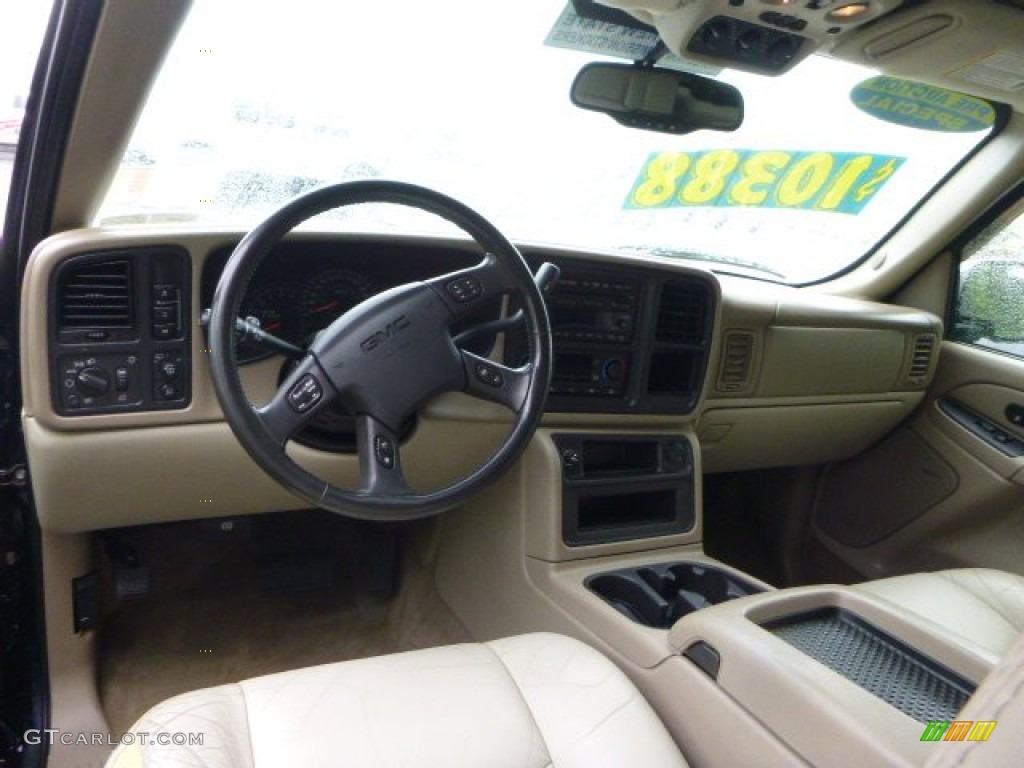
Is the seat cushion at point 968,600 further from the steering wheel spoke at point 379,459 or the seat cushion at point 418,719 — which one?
the steering wheel spoke at point 379,459

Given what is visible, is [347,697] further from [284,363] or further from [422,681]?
[284,363]

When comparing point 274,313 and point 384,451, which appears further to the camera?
point 274,313

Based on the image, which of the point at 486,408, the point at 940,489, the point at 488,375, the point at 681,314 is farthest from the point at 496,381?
the point at 940,489

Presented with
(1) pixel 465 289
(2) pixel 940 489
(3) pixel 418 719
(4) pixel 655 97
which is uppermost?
(4) pixel 655 97

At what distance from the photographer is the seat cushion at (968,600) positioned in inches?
66.7

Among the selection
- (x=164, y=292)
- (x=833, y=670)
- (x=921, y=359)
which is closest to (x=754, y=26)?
(x=833, y=670)

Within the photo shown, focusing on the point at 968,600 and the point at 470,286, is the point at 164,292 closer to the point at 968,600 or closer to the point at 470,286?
the point at 470,286

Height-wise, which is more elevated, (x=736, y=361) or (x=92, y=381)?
(x=92, y=381)

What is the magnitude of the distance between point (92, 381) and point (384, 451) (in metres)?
0.61

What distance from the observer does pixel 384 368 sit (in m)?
1.40

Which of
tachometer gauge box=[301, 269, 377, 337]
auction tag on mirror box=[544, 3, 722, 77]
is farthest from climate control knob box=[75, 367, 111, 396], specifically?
auction tag on mirror box=[544, 3, 722, 77]

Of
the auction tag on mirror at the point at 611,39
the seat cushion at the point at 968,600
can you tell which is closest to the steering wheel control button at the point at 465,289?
the auction tag on mirror at the point at 611,39

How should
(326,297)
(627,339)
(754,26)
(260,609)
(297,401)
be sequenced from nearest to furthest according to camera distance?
(297,401) < (754,26) < (326,297) < (627,339) < (260,609)

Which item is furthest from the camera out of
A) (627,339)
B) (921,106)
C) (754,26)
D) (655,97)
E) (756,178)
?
(756,178)
